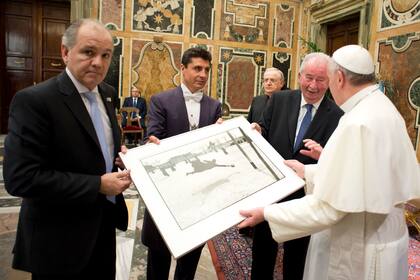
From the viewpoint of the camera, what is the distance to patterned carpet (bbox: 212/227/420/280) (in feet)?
9.70

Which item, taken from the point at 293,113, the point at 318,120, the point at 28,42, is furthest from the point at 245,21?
the point at 318,120

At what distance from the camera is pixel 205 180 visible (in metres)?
1.63

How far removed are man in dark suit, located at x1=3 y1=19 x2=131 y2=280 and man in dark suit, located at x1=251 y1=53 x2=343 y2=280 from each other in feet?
3.78

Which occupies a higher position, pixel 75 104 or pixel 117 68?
pixel 117 68

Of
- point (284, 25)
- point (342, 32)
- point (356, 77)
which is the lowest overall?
point (356, 77)

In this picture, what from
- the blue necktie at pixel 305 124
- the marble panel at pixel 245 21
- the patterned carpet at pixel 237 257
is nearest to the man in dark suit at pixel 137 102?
the marble panel at pixel 245 21

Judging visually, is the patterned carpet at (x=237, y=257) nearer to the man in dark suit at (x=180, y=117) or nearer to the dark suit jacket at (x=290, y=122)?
the man in dark suit at (x=180, y=117)

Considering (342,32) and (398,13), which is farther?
(342,32)

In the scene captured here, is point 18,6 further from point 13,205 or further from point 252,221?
point 252,221

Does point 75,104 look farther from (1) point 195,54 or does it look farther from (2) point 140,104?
(2) point 140,104

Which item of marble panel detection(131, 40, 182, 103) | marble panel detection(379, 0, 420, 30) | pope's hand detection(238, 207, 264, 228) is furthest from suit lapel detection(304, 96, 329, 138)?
marble panel detection(131, 40, 182, 103)

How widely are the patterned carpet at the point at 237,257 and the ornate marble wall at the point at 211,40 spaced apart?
6.44 m

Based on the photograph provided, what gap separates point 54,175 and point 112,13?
8498 millimetres

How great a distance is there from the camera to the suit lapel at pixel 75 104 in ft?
4.70
